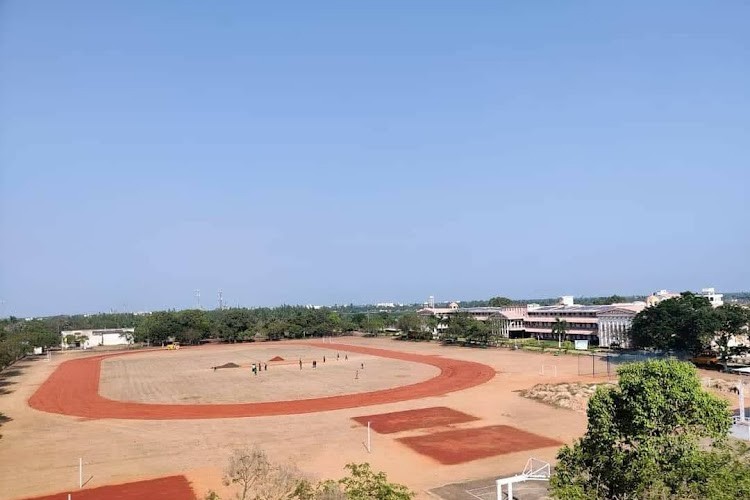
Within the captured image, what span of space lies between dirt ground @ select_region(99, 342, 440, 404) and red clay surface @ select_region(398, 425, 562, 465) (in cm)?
2062

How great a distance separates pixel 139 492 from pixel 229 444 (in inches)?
358

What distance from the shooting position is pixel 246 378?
6694 centimetres

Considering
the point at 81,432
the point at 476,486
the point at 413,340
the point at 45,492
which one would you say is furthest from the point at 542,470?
the point at 413,340

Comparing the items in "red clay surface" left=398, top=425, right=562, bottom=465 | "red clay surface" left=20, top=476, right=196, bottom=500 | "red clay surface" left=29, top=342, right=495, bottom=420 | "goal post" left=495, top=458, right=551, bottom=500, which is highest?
"goal post" left=495, top=458, right=551, bottom=500

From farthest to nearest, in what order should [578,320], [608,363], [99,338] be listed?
1. [99,338]
2. [578,320]
3. [608,363]

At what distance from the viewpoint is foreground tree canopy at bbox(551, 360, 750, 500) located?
52.5ft

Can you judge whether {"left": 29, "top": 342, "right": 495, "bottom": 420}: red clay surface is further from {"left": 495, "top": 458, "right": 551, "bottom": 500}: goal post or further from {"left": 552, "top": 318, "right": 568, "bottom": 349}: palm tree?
{"left": 552, "top": 318, "right": 568, "bottom": 349}: palm tree

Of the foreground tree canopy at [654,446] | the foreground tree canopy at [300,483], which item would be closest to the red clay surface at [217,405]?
the foreground tree canopy at [300,483]

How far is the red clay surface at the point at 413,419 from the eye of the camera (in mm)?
38253

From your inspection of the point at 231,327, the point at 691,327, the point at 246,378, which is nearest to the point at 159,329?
the point at 231,327

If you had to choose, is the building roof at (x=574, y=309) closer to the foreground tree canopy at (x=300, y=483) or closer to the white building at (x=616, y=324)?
the white building at (x=616, y=324)

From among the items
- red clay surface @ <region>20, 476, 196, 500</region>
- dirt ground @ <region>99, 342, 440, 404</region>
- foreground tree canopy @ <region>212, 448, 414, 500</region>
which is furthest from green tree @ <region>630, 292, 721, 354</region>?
foreground tree canopy @ <region>212, 448, 414, 500</region>

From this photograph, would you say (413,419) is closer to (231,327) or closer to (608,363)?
(608,363)

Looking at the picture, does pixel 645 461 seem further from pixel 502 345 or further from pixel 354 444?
pixel 502 345
